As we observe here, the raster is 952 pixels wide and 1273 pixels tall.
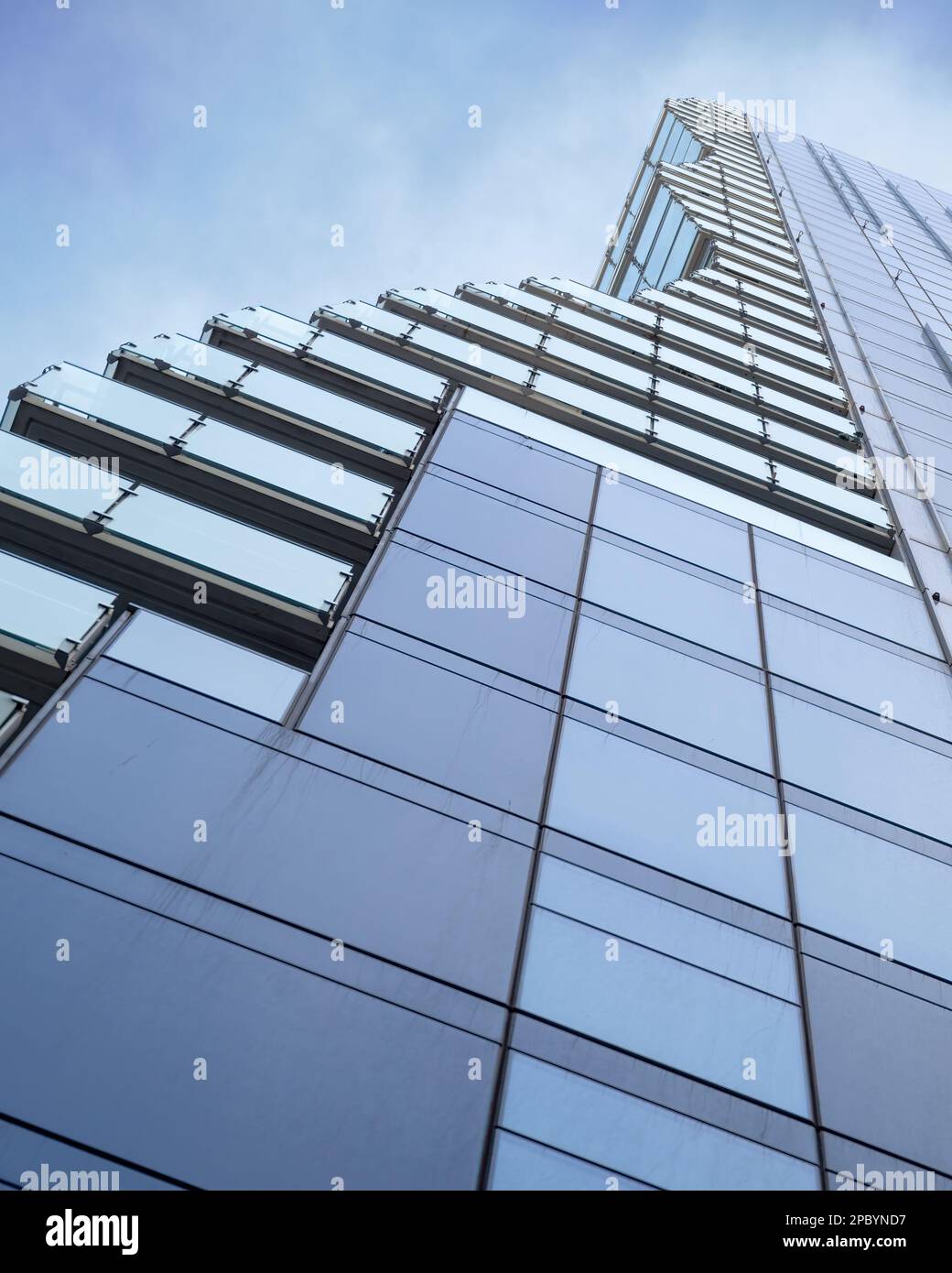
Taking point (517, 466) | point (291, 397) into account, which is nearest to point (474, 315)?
point (291, 397)

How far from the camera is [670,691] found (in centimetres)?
Result: 891

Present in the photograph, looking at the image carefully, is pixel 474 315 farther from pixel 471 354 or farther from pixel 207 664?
pixel 207 664

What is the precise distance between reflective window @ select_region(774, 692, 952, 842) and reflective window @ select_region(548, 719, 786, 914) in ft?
2.60

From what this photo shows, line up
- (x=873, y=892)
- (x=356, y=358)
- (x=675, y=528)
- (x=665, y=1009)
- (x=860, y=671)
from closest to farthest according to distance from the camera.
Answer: (x=665, y=1009) → (x=873, y=892) → (x=860, y=671) → (x=675, y=528) → (x=356, y=358)

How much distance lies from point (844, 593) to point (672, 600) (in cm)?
258

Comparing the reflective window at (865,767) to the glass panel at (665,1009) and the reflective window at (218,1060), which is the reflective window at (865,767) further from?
the reflective window at (218,1060)

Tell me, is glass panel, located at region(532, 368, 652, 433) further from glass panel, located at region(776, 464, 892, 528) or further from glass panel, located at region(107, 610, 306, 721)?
glass panel, located at region(107, 610, 306, 721)

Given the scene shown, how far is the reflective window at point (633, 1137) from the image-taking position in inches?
208

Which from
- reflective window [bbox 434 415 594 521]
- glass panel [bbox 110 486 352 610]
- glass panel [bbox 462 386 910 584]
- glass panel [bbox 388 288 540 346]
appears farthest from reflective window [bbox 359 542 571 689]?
glass panel [bbox 388 288 540 346]

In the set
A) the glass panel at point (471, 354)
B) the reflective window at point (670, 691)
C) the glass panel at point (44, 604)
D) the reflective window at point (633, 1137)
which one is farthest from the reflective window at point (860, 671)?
the glass panel at point (44, 604)

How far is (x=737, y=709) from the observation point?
8.99 meters

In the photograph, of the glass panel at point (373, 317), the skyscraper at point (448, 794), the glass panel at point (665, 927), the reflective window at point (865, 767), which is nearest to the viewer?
the skyscraper at point (448, 794)

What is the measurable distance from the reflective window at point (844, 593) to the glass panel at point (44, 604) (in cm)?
705
